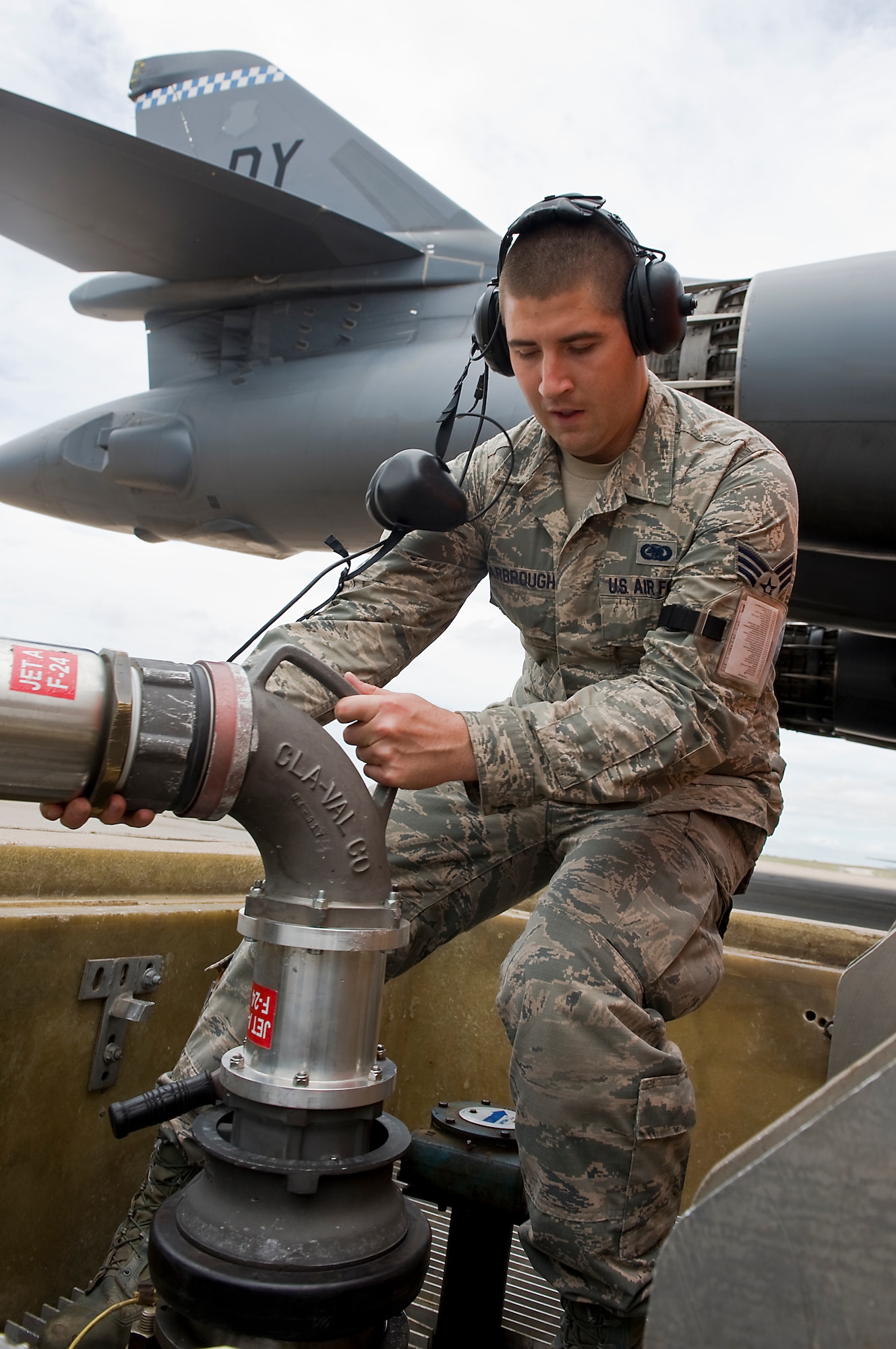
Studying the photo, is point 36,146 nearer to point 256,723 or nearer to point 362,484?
point 362,484

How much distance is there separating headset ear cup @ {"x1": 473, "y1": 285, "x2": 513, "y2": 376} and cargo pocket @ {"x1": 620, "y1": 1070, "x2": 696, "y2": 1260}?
3.23 feet

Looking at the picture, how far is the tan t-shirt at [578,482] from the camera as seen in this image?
1.52 meters

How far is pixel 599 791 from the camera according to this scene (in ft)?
3.60

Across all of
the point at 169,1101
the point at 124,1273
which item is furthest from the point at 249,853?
the point at 169,1101

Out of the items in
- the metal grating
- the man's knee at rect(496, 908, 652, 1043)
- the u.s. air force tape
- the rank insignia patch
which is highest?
the rank insignia patch

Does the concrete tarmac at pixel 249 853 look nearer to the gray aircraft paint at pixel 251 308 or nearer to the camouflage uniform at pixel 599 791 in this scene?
the camouflage uniform at pixel 599 791

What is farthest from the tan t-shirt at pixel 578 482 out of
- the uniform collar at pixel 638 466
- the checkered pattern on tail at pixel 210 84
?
the checkered pattern on tail at pixel 210 84

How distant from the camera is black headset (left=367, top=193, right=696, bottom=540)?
1.31m

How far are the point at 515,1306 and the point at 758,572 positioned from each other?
1.02 meters

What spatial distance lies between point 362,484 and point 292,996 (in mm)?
4207

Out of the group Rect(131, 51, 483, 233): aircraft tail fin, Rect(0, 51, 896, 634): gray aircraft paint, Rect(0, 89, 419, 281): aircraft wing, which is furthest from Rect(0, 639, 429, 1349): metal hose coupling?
Rect(131, 51, 483, 233): aircraft tail fin

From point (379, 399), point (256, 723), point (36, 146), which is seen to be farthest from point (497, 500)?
point (36, 146)

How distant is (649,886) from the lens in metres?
1.17

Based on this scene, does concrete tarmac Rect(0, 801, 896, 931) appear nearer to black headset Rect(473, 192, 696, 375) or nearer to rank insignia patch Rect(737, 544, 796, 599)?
rank insignia patch Rect(737, 544, 796, 599)
